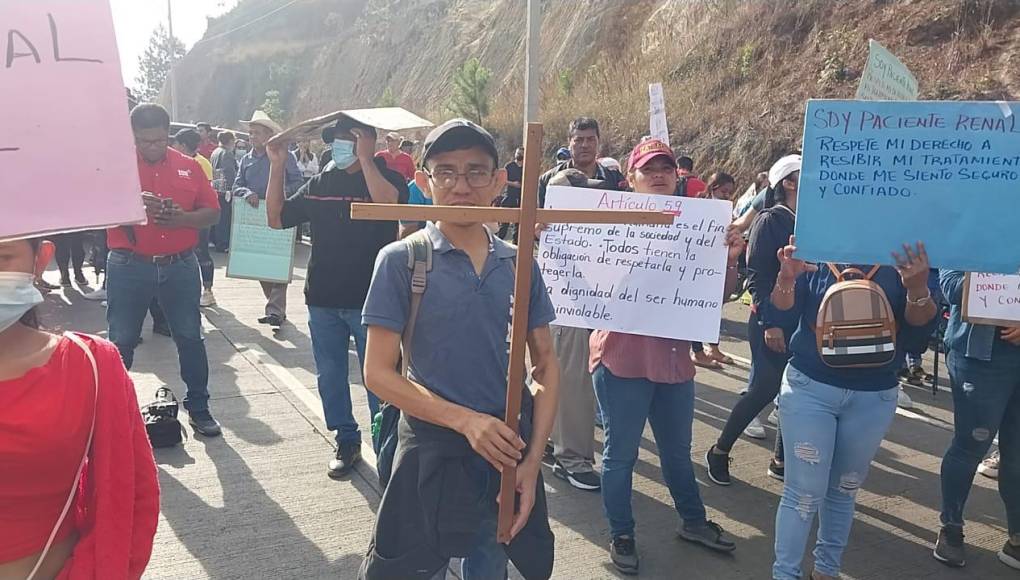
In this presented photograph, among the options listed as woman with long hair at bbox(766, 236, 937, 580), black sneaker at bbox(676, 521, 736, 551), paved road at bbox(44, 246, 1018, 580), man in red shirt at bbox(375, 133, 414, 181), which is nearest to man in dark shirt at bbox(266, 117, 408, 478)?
paved road at bbox(44, 246, 1018, 580)

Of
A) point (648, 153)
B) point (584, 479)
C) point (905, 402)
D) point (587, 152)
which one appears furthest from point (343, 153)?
point (905, 402)

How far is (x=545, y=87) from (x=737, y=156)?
11.5 metres

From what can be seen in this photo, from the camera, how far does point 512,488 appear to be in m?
1.92

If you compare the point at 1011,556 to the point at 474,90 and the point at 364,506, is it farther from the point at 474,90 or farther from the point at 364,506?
the point at 474,90

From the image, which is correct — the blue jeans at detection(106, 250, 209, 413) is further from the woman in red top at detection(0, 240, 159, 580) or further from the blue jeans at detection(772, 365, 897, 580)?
the blue jeans at detection(772, 365, 897, 580)

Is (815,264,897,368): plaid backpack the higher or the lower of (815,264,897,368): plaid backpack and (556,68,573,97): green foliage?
the lower

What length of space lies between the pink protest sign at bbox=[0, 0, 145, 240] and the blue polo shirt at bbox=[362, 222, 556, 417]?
64 centimetres

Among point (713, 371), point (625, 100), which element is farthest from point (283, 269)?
point (625, 100)

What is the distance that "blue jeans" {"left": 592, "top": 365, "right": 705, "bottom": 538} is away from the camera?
325 centimetres

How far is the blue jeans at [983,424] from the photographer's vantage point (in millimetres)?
3260

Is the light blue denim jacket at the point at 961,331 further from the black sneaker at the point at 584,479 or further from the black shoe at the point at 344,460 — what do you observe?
the black shoe at the point at 344,460

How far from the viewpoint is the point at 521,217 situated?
174 centimetres

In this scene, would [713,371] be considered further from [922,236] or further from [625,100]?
[625,100]

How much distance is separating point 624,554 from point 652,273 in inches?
50.6
